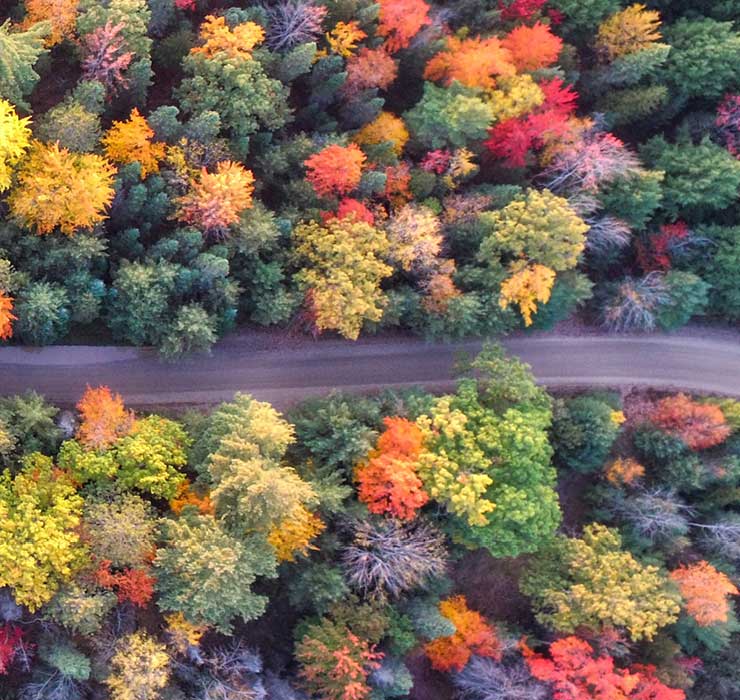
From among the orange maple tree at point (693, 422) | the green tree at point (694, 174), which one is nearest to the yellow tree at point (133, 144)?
the green tree at point (694, 174)

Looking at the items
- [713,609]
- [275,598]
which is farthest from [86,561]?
[713,609]

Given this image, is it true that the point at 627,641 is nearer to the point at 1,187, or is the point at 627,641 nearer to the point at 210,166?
the point at 210,166

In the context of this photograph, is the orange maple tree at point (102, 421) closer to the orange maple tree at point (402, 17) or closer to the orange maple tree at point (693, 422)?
the orange maple tree at point (402, 17)

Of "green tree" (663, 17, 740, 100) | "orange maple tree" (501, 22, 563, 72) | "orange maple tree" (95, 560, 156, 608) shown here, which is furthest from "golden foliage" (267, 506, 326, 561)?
"green tree" (663, 17, 740, 100)

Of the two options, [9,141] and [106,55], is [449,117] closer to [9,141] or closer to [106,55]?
[106,55]

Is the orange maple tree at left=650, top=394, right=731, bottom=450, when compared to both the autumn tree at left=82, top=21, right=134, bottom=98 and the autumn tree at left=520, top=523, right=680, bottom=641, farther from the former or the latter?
the autumn tree at left=82, top=21, right=134, bottom=98

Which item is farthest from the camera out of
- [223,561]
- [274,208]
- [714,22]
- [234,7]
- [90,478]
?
[714,22]
